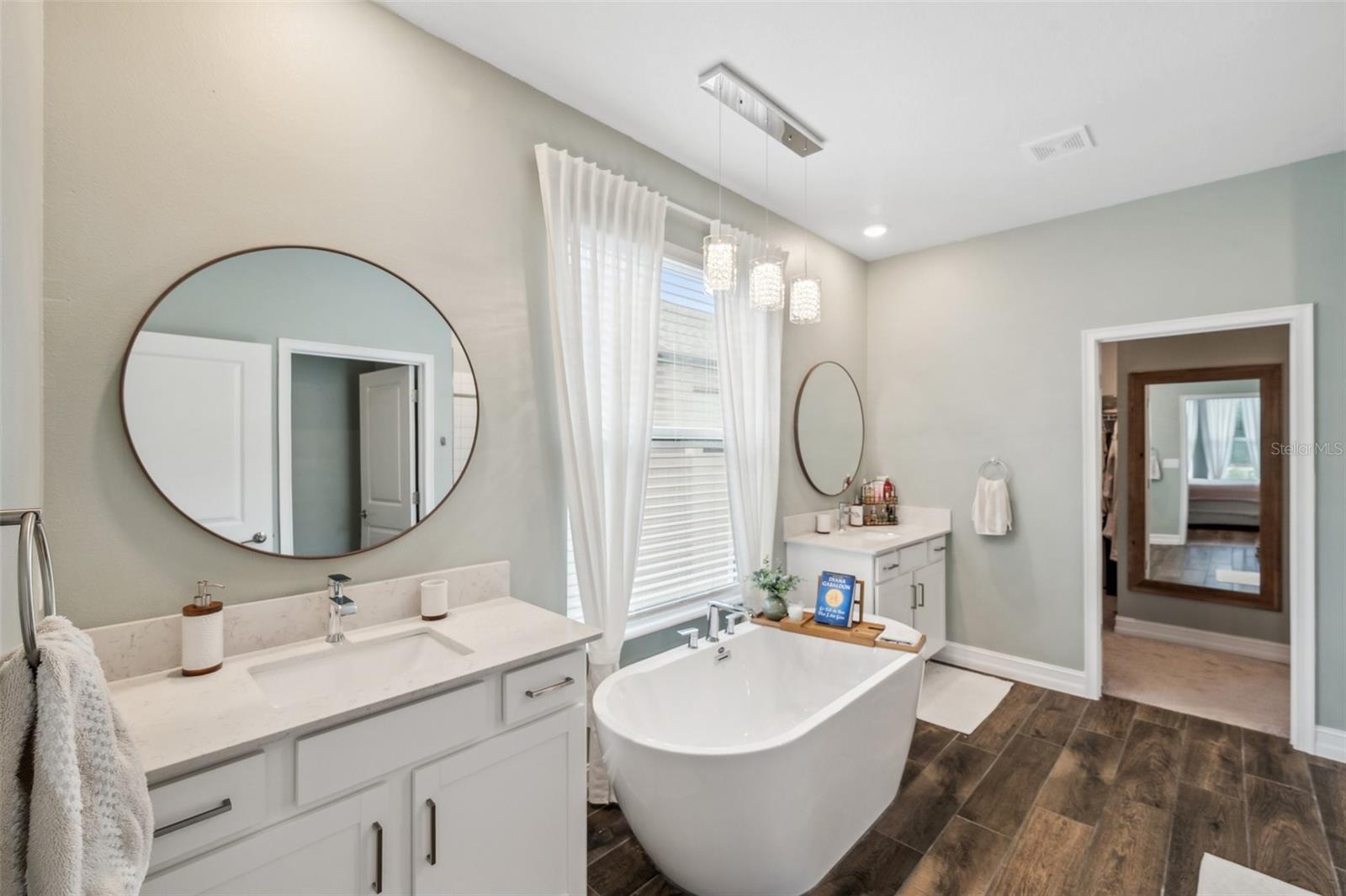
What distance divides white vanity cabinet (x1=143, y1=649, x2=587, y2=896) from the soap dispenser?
0.44 m

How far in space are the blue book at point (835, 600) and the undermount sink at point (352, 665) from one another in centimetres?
169

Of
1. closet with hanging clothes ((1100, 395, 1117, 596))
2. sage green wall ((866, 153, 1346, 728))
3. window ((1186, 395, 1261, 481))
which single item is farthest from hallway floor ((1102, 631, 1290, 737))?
window ((1186, 395, 1261, 481))

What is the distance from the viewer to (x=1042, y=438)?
360 centimetres

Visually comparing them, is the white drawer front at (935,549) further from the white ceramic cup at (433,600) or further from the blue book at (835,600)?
the white ceramic cup at (433,600)

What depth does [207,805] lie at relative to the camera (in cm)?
109

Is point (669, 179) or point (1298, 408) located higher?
point (669, 179)

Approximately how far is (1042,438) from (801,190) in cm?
204

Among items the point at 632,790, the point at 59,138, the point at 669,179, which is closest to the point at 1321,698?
the point at 632,790

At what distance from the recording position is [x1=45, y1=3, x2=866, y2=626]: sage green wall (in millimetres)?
1385

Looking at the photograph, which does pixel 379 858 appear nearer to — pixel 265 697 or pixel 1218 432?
pixel 265 697

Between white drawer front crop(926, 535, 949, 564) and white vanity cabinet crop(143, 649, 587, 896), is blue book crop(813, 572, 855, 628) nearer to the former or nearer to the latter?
white drawer front crop(926, 535, 949, 564)

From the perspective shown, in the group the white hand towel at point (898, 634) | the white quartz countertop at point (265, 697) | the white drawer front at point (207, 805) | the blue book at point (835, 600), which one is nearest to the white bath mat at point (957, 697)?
the white hand towel at point (898, 634)

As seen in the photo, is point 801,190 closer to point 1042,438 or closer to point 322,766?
point 1042,438

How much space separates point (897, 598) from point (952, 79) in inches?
98.8
